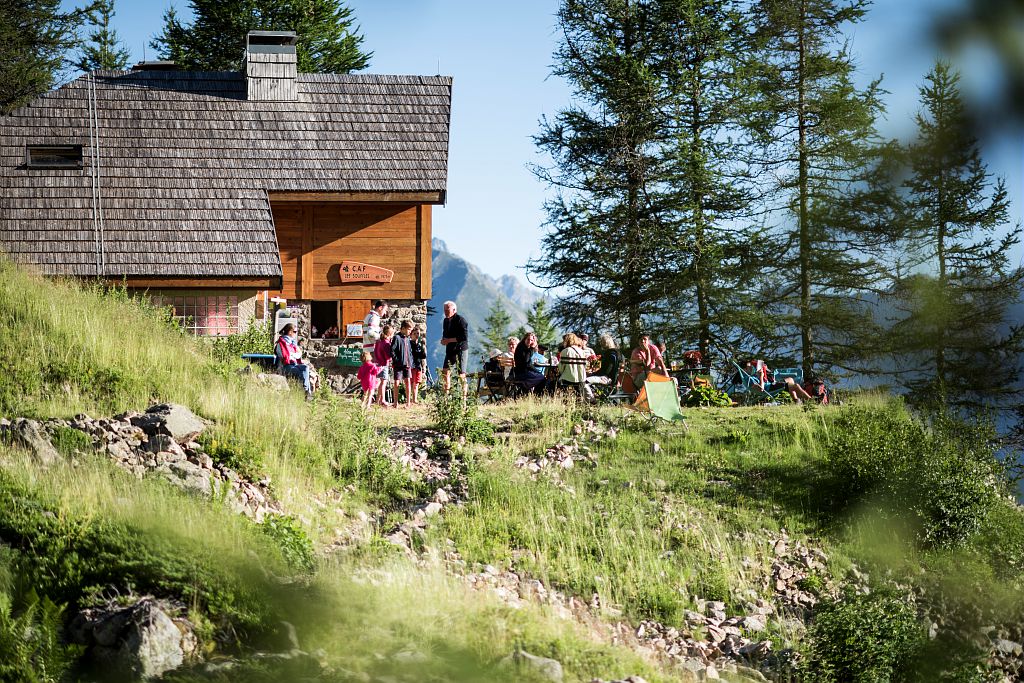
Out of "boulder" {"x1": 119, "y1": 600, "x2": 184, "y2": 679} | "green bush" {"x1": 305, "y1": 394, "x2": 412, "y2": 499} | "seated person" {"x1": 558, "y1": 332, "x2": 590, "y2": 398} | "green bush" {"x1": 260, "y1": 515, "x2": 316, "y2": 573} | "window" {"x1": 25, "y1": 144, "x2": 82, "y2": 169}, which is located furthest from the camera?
"window" {"x1": 25, "y1": 144, "x2": 82, "y2": 169}

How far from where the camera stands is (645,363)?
17391 millimetres

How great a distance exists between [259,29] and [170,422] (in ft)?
83.2

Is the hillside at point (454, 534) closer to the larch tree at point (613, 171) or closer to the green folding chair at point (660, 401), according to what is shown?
the green folding chair at point (660, 401)

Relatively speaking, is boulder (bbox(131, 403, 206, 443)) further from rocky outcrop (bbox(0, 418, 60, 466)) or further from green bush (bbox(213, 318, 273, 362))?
green bush (bbox(213, 318, 273, 362))

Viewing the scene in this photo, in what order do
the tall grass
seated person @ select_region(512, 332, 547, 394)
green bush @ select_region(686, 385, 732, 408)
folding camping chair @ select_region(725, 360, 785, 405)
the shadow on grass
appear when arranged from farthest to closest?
folding camping chair @ select_region(725, 360, 785, 405)
green bush @ select_region(686, 385, 732, 408)
seated person @ select_region(512, 332, 547, 394)
the shadow on grass
the tall grass

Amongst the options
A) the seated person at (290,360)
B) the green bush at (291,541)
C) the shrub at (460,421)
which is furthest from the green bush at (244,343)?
the green bush at (291,541)

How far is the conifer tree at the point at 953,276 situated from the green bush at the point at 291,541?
7.69m

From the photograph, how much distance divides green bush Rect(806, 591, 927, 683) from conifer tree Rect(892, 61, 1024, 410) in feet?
28.3

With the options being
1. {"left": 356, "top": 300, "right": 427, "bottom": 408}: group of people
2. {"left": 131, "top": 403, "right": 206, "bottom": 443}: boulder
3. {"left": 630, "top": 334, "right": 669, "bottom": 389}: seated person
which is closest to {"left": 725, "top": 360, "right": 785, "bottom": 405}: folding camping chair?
{"left": 630, "top": 334, "right": 669, "bottom": 389}: seated person

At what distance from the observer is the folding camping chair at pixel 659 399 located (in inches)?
610

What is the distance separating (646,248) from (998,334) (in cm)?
2492

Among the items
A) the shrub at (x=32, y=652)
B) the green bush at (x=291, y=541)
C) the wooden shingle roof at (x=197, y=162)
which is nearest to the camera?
the shrub at (x=32, y=652)

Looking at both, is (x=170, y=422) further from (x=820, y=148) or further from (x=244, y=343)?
(x=820, y=148)

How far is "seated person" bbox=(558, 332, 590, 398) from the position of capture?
55.8 ft
